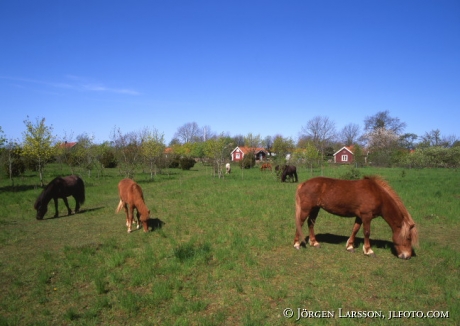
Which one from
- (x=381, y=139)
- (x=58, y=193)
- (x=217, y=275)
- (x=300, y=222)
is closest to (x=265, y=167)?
(x=58, y=193)

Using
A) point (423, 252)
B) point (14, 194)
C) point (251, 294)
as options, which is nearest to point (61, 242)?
point (251, 294)

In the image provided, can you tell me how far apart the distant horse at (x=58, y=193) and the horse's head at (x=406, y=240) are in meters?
11.9

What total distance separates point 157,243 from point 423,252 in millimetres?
6669

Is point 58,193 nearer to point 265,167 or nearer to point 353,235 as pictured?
point 353,235

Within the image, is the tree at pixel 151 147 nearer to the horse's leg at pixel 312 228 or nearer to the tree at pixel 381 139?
the horse's leg at pixel 312 228

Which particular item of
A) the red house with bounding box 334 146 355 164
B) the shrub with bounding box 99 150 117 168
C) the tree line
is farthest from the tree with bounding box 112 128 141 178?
the red house with bounding box 334 146 355 164

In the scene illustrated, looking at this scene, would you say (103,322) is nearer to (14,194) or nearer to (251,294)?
(251,294)

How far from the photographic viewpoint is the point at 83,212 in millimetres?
12719

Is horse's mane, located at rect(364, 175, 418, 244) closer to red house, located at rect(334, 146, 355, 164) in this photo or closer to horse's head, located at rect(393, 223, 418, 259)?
horse's head, located at rect(393, 223, 418, 259)

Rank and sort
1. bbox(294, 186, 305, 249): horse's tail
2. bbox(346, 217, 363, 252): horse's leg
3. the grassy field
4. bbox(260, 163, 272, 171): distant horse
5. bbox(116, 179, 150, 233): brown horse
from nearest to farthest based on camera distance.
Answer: the grassy field
bbox(346, 217, 363, 252): horse's leg
bbox(294, 186, 305, 249): horse's tail
bbox(116, 179, 150, 233): brown horse
bbox(260, 163, 272, 171): distant horse

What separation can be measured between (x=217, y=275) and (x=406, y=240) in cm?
434

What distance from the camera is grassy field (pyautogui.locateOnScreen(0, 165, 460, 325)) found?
182 inches

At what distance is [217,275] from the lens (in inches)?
232

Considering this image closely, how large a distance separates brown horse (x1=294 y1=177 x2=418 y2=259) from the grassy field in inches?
15.3
